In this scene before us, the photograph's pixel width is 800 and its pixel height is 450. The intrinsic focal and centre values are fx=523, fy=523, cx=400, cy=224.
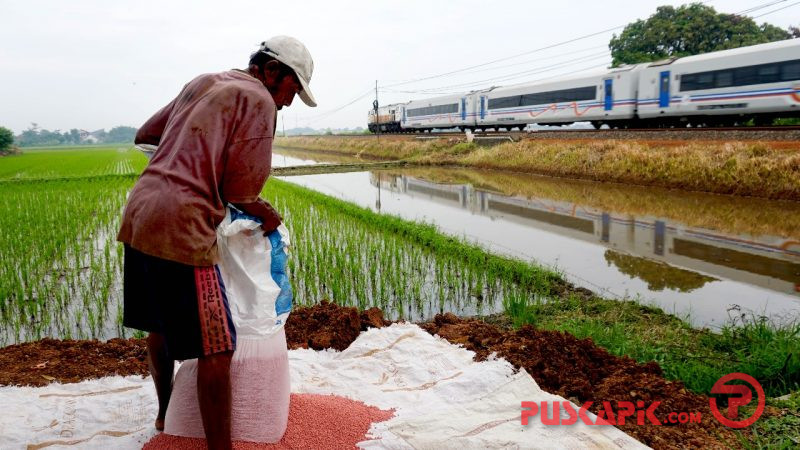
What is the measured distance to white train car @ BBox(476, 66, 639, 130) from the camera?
15195 millimetres

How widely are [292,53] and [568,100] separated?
17.0 metres

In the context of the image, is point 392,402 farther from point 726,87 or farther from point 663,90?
point 663,90

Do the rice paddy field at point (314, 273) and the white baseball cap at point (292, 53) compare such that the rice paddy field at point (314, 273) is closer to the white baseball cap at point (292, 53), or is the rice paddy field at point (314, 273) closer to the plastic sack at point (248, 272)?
the plastic sack at point (248, 272)

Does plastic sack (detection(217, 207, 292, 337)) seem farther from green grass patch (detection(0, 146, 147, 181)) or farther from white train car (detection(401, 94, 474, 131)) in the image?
white train car (detection(401, 94, 474, 131))

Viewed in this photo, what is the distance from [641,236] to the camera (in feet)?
22.8

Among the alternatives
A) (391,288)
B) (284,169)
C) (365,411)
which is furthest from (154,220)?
(284,169)

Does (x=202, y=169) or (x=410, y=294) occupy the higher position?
(x=202, y=169)

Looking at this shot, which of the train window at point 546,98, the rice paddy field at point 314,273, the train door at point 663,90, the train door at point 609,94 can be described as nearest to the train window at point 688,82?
the train door at point 663,90

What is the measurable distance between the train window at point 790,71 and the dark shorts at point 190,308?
1269 centimetres

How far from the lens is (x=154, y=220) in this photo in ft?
5.02

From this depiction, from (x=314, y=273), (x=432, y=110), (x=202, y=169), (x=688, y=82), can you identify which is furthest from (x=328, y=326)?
(x=432, y=110)

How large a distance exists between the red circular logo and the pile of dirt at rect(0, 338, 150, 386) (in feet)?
8.47

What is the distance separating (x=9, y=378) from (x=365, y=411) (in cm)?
173

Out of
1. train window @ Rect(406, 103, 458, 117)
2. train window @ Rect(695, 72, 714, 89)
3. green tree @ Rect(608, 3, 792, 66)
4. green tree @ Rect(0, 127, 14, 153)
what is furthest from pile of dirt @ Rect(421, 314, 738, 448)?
green tree @ Rect(0, 127, 14, 153)
